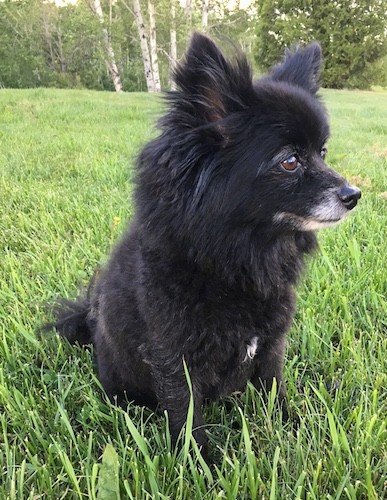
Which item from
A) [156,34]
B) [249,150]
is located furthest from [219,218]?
[156,34]

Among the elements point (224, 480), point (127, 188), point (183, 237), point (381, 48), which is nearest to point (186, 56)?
point (183, 237)

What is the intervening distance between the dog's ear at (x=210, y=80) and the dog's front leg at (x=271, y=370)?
937 mm

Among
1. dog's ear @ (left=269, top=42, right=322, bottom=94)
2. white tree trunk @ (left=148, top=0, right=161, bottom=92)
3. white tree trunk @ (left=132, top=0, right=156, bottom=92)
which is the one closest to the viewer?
dog's ear @ (left=269, top=42, right=322, bottom=94)

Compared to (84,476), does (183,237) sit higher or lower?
higher

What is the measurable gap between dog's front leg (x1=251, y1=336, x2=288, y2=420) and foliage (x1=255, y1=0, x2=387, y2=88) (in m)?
27.0

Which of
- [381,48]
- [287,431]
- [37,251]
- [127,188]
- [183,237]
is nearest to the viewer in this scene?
[183,237]

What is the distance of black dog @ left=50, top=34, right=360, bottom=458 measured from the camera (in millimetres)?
1521

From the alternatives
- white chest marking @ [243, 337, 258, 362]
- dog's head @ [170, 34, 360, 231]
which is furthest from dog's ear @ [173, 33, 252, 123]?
white chest marking @ [243, 337, 258, 362]

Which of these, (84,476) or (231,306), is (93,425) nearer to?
(84,476)

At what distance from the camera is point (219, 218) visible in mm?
1560

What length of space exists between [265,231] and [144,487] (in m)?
0.99

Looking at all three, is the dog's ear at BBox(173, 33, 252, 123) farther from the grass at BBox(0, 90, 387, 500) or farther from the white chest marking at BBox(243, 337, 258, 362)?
the white chest marking at BBox(243, 337, 258, 362)

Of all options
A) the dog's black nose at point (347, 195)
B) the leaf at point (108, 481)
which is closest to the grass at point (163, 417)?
the leaf at point (108, 481)

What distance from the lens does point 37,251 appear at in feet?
10.4
